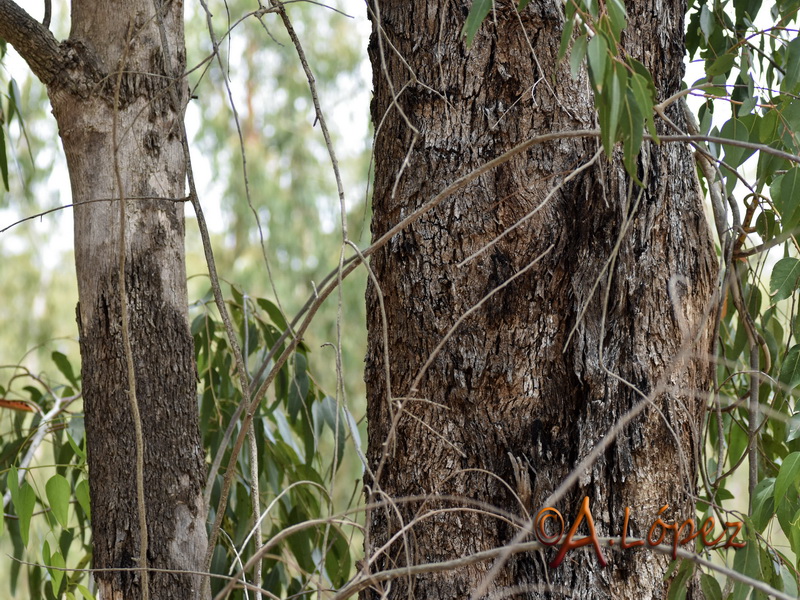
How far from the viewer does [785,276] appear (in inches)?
33.7

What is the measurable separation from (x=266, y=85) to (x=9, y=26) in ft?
15.5

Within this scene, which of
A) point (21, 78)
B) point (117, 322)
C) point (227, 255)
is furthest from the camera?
point (227, 255)

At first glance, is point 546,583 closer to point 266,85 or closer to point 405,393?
point 405,393

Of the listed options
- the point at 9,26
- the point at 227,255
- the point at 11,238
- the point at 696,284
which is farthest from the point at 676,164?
the point at 11,238

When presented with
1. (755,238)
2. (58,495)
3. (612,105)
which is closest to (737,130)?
(755,238)

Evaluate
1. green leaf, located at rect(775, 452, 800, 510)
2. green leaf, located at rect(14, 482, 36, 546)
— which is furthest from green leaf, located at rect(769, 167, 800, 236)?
green leaf, located at rect(14, 482, 36, 546)

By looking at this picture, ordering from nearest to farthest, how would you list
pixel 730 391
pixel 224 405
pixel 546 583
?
1. pixel 546 583
2. pixel 730 391
3. pixel 224 405

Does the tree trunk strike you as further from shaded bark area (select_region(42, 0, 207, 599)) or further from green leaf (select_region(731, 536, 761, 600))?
green leaf (select_region(731, 536, 761, 600))

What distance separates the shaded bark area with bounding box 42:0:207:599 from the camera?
2.64ft

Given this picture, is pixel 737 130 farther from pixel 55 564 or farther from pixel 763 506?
pixel 55 564

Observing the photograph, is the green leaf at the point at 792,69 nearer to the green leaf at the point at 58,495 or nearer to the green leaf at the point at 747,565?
the green leaf at the point at 747,565

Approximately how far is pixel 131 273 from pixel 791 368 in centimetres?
75

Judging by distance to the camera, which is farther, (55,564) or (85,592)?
(55,564)

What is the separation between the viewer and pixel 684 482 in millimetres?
742
